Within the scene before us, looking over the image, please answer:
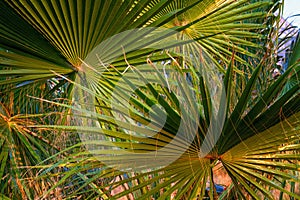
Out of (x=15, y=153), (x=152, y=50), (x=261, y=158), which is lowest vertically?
(x=261, y=158)

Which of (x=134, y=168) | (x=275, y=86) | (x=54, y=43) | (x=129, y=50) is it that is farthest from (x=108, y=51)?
(x=275, y=86)

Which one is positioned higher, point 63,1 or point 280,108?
point 63,1

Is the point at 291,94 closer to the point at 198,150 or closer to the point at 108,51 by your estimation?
the point at 198,150

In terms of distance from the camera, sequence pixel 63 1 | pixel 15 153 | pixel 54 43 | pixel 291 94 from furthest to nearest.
→ pixel 15 153 < pixel 54 43 < pixel 63 1 < pixel 291 94

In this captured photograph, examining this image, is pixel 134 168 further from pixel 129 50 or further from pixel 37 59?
pixel 37 59

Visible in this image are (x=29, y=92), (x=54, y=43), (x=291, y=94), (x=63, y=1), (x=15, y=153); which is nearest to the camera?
(x=291, y=94)

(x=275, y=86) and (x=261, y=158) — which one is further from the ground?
(x=275, y=86)

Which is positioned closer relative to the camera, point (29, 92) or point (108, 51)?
point (108, 51)

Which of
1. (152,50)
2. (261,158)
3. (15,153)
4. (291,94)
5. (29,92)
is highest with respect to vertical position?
(29,92)

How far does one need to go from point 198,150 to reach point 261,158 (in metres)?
0.17

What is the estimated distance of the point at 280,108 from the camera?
2.69 ft

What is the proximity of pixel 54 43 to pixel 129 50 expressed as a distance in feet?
0.82

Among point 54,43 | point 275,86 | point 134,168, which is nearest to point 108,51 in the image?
point 54,43

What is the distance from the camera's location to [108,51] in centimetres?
123
